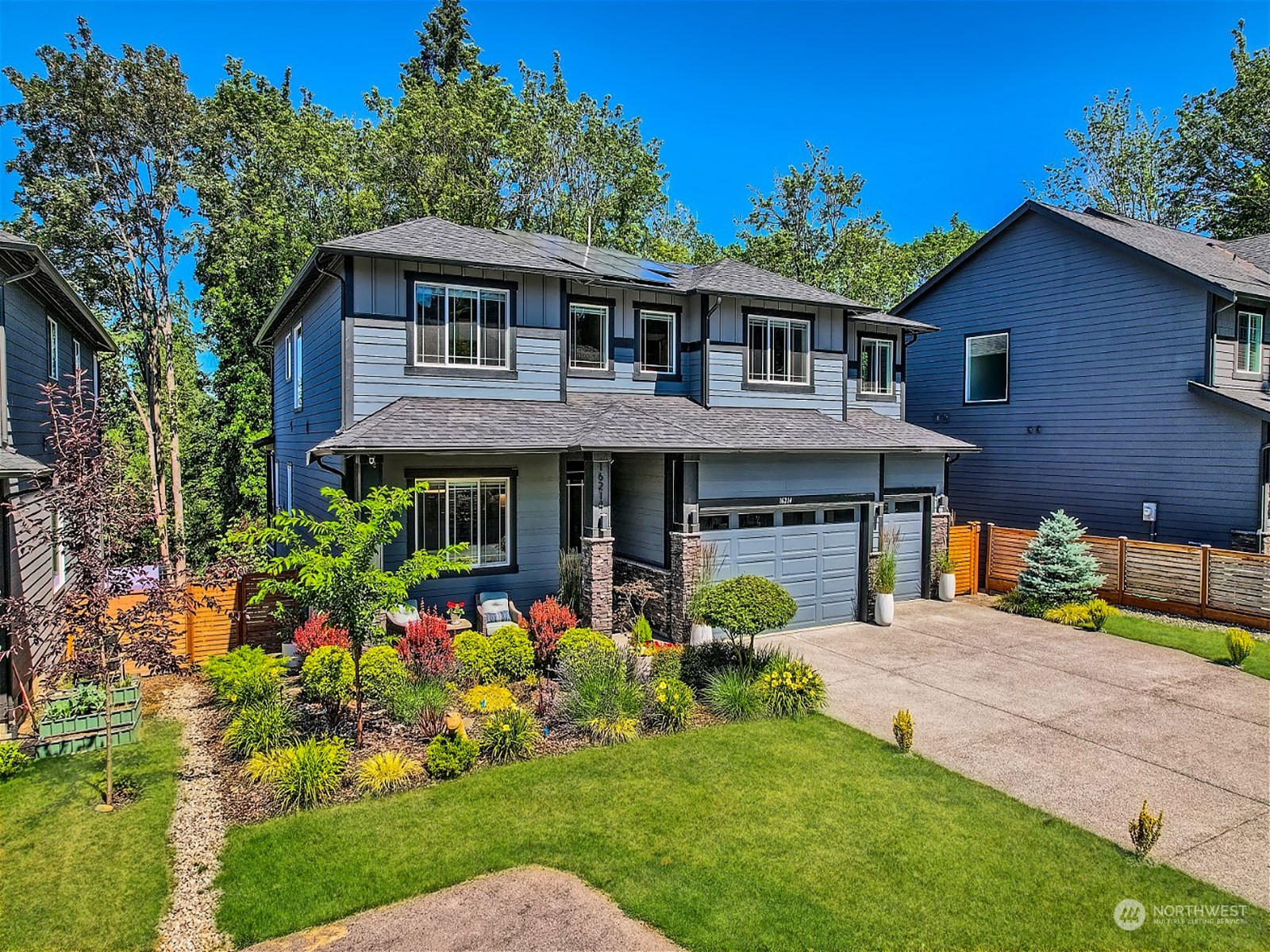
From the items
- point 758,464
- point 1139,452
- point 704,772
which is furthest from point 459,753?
point 1139,452

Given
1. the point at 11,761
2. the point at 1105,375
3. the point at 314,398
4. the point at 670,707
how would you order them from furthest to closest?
the point at 1105,375, the point at 314,398, the point at 670,707, the point at 11,761

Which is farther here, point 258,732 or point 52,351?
point 52,351

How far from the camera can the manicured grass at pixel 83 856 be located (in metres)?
4.77

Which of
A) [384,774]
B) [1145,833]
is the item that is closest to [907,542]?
[1145,833]

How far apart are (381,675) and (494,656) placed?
1617 mm

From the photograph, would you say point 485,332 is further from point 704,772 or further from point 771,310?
point 704,772

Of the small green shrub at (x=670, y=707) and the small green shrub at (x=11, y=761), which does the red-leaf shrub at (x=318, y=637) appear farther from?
the small green shrub at (x=670, y=707)

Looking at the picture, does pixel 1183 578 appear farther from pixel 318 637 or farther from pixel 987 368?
pixel 318 637

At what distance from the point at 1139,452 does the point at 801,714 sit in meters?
12.6

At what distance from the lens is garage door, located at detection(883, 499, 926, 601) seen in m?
14.9

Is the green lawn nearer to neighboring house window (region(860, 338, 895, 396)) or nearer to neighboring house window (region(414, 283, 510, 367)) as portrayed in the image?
neighboring house window (region(860, 338, 895, 396))

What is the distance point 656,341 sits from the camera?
Answer: 48.1ft

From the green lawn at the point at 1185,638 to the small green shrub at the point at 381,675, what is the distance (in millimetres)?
12235

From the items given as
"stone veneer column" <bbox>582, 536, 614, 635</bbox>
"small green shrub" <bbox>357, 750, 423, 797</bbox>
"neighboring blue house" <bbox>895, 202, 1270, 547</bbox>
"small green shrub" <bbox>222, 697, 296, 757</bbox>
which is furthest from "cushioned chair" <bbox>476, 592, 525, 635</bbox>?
"neighboring blue house" <bbox>895, 202, 1270, 547</bbox>
